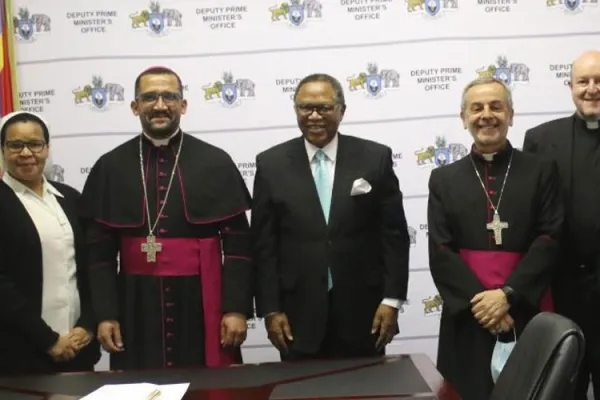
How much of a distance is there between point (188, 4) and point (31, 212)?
1.46 meters

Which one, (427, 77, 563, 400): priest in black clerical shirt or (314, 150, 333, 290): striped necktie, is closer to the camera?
(427, 77, 563, 400): priest in black clerical shirt

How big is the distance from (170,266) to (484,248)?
1.16 metres

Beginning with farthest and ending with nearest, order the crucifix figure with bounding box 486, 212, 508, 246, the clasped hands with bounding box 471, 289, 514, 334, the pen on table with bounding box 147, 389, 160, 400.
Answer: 1. the crucifix figure with bounding box 486, 212, 508, 246
2. the clasped hands with bounding box 471, 289, 514, 334
3. the pen on table with bounding box 147, 389, 160, 400

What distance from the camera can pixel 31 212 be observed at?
2650 mm

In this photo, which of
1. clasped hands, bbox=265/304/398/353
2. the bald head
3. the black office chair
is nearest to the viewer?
the black office chair

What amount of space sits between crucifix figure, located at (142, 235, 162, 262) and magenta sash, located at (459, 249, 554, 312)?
44.5 inches

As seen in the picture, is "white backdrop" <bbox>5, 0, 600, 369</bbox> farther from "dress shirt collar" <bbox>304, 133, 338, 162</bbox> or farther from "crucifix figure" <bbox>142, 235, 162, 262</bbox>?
"crucifix figure" <bbox>142, 235, 162, 262</bbox>

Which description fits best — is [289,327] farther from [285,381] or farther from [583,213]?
[583,213]

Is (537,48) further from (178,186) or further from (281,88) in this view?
(178,186)

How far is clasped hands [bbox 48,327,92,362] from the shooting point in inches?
100

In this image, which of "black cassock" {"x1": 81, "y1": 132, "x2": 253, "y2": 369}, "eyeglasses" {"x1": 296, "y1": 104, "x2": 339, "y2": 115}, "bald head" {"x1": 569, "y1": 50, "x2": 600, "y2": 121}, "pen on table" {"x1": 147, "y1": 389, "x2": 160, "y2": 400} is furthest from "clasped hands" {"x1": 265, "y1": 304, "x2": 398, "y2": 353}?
"bald head" {"x1": 569, "y1": 50, "x2": 600, "y2": 121}

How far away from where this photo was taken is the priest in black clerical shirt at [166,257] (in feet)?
8.57

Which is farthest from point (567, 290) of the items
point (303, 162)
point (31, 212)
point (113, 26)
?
point (113, 26)

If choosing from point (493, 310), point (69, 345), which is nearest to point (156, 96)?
point (69, 345)
